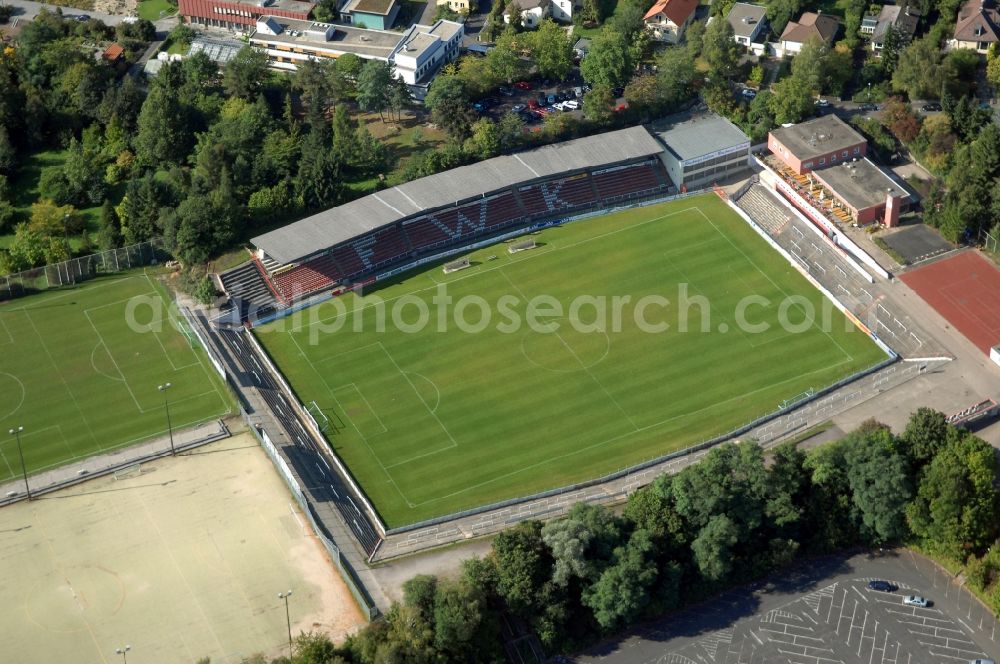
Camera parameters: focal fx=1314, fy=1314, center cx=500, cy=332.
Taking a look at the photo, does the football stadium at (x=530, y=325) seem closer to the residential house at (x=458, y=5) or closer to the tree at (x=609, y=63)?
the tree at (x=609, y=63)

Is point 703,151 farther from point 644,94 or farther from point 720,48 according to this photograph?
point 720,48

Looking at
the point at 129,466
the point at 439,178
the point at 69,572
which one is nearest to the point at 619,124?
the point at 439,178

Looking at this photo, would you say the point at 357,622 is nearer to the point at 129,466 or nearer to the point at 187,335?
the point at 129,466

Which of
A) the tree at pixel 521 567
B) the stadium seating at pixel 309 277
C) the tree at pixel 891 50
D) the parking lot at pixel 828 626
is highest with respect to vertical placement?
the tree at pixel 891 50

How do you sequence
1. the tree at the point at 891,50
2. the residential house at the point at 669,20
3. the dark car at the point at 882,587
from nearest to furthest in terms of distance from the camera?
1. the dark car at the point at 882,587
2. the tree at the point at 891,50
3. the residential house at the point at 669,20

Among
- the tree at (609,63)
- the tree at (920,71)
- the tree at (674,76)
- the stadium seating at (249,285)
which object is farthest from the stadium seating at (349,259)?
the tree at (920,71)

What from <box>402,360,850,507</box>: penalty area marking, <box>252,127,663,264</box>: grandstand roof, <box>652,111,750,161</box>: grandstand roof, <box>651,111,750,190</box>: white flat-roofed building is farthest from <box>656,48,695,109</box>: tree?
<box>402,360,850,507</box>: penalty area marking

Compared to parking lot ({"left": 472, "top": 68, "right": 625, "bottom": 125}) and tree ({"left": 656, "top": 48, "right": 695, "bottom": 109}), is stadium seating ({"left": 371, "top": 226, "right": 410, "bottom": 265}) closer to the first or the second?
parking lot ({"left": 472, "top": 68, "right": 625, "bottom": 125})

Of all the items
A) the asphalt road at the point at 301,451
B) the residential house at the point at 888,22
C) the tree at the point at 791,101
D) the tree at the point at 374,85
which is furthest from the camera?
the residential house at the point at 888,22
